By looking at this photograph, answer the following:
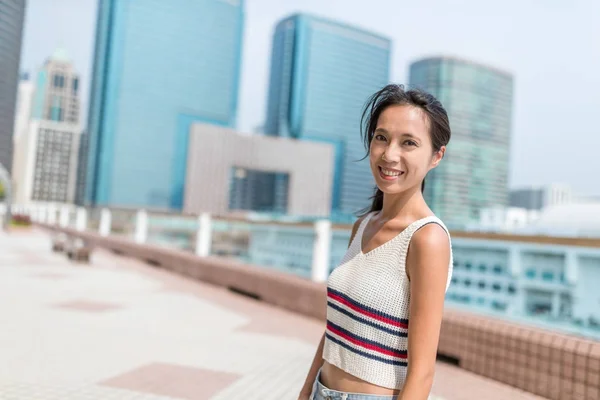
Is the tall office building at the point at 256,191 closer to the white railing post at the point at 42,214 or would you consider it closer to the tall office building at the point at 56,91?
the tall office building at the point at 56,91

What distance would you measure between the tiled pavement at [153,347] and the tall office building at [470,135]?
11448cm

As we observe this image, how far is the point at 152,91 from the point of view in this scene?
315ft

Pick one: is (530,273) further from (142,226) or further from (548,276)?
(142,226)

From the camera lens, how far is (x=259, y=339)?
542cm

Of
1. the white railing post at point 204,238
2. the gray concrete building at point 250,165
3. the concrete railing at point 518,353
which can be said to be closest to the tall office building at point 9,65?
the gray concrete building at point 250,165

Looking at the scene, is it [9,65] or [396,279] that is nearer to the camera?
[396,279]

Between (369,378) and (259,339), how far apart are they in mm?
4388

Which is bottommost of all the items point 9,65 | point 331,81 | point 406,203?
point 406,203

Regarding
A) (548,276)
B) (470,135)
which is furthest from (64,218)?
(470,135)

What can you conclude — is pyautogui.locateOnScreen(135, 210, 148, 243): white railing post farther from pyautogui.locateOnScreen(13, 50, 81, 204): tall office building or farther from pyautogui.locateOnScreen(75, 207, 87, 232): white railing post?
pyautogui.locateOnScreen(13, 50, 81, 204): tall office building

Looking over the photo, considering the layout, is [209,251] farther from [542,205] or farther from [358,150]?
[542,205]

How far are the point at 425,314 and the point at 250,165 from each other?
8638cm

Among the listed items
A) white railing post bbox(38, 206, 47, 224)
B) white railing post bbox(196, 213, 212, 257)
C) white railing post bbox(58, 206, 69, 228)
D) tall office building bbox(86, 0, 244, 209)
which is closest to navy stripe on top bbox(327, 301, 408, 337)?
white railing post bbox(196, 213, 212, 257)

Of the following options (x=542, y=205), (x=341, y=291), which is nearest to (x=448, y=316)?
(x=341, y=291)
